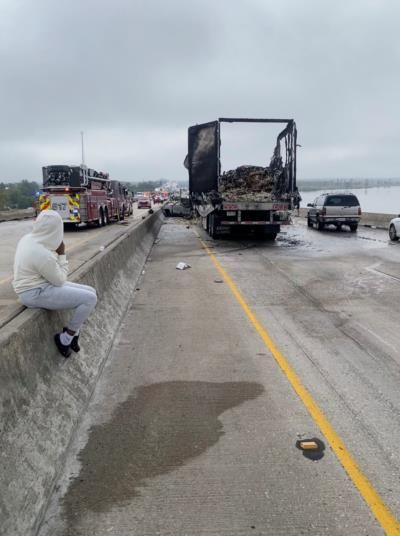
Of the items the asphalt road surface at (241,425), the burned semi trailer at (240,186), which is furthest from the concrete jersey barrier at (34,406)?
the burned semi trailer at (240,186)

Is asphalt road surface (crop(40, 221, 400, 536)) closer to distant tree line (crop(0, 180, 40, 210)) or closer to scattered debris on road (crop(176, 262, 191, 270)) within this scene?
scattered debris on road (crop(176, 262, 191, 270))

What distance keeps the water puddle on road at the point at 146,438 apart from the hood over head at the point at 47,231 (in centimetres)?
165

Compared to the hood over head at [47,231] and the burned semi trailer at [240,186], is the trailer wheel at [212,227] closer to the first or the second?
the burned semi trailer at [240,186]

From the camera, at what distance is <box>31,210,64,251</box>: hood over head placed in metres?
4.25

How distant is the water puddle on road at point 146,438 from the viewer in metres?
3.33

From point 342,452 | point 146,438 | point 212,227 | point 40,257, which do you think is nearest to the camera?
point 342,452

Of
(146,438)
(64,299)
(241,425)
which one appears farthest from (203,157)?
(146,438)

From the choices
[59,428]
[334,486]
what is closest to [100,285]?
[59,428]

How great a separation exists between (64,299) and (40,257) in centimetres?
45

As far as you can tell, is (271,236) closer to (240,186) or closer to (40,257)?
(240,186)

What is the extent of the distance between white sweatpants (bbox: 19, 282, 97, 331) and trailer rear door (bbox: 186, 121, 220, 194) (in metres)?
15.4

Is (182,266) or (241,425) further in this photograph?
(182,266)

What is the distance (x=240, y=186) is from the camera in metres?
20.7

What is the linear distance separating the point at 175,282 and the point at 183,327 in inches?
150
